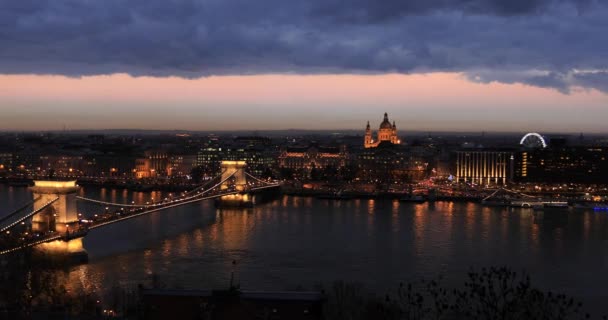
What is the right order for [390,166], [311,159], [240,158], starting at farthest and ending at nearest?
1. [311,159]
2. [240,158]
3. [390,166]

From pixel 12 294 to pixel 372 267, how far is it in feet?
13.3

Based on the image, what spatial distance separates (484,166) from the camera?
22.8m

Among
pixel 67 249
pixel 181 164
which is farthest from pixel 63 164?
pixel 67 249

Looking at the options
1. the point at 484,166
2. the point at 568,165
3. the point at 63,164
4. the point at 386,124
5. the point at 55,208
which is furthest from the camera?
the point at 386,124

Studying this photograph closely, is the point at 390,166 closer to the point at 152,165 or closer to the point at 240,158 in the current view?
the point at 240,158

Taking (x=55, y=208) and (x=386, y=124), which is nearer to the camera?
(x=55, y=208)

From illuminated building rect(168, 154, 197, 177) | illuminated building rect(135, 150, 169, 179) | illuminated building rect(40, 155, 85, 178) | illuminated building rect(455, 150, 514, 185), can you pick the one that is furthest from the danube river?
illuminated building rect(168, 154, 197, 177)

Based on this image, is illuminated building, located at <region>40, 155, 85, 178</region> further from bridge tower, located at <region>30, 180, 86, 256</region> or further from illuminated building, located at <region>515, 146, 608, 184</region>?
bridge tower, located at <region>30, 180, 86, 256</region>

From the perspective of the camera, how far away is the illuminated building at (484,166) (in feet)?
73.2

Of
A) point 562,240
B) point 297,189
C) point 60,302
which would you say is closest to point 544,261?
point 562,240

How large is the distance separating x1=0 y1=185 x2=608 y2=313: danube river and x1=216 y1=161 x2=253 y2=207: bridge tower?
891mm

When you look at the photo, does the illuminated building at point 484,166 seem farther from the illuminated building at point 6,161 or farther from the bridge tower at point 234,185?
the illuminated building at point 6,161

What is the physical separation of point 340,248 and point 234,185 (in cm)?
764

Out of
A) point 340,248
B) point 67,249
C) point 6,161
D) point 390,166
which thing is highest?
point 6,161
